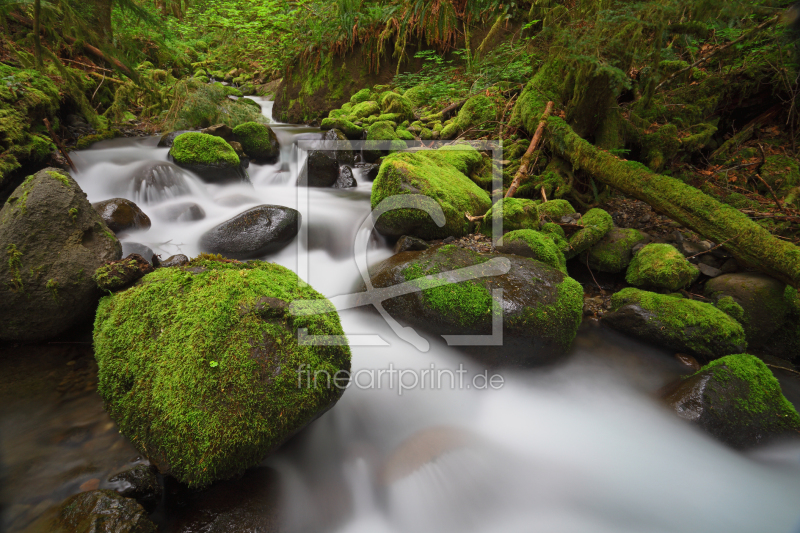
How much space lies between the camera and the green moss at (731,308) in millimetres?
3701

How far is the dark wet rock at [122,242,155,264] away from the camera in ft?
13.2

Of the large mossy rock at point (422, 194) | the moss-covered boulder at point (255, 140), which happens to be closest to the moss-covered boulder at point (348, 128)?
the moss-covered boulder at point (255, 140)

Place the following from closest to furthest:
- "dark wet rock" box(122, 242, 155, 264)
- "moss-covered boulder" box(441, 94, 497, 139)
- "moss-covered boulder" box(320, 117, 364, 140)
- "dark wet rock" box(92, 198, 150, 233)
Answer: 1. "dark wet rock" box(122, 242, 155, 264)
2. "dark wet rock" box(92, 198, 150, 233)
3. "moss-covered boulder" box(441, 94, 497, 139)
4. "moss-covered boulder" box(320, 117, 364, 140)

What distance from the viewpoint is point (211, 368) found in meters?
2.08

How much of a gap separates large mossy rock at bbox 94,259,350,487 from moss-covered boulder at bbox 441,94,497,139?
18.3ft

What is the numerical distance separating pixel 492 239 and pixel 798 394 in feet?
10.6

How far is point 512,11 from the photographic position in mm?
4902

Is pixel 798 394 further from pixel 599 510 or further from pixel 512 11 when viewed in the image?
pixel 512 11

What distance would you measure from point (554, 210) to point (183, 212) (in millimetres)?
5223

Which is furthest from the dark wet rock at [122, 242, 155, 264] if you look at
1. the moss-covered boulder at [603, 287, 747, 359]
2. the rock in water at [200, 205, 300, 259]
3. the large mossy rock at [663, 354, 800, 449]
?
the large mossy rock at [663, 354, 800, 449]

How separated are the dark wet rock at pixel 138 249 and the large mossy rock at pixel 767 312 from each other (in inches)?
254

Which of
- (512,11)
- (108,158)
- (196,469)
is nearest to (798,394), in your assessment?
(196,469)

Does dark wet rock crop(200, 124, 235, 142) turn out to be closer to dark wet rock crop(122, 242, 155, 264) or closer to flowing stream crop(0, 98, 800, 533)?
dark wet rock crop(122, 242, 155, 264)

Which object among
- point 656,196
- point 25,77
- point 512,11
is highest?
point 512,11
